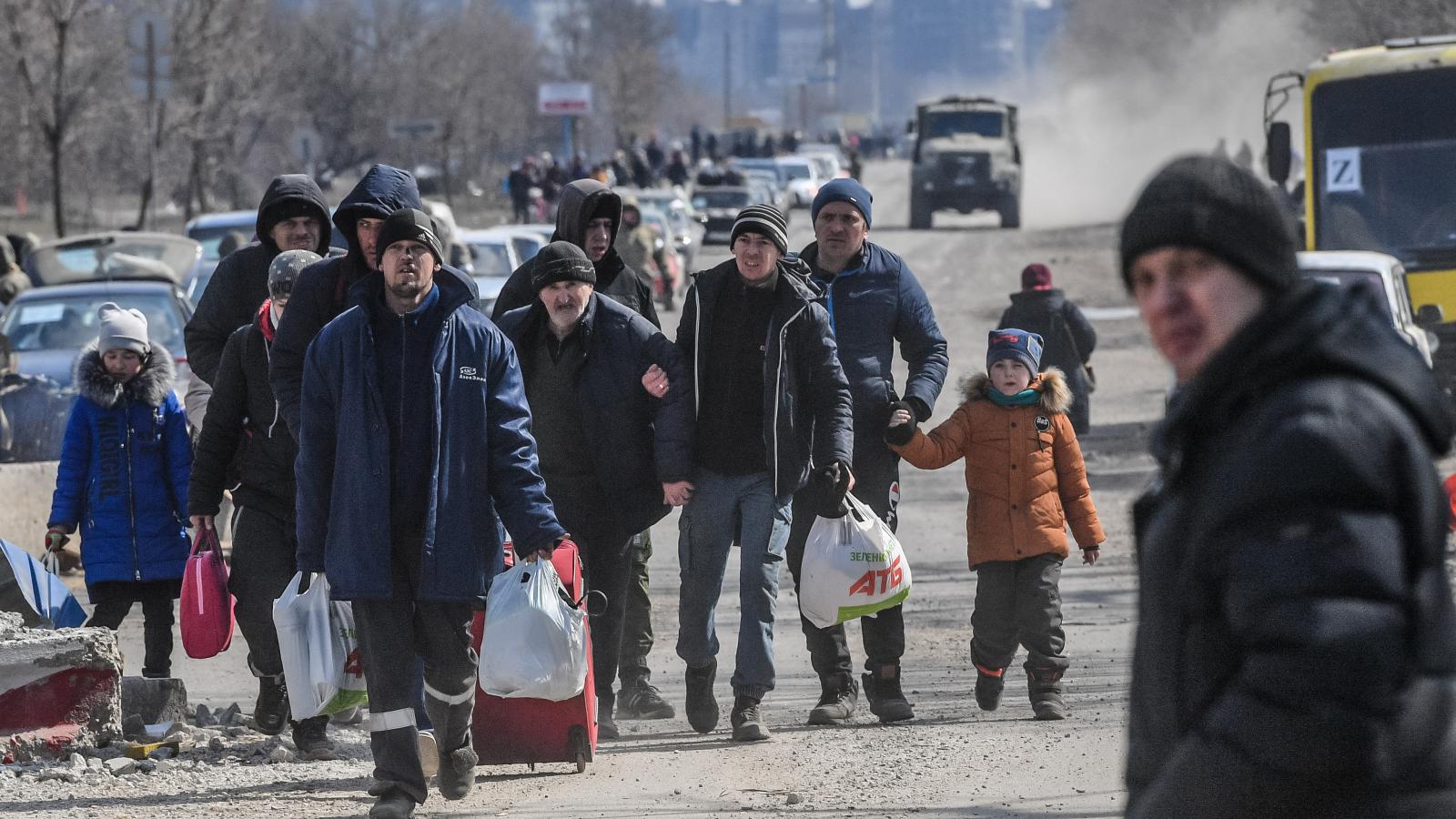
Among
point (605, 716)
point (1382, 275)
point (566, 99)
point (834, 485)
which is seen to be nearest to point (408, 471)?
point (834, 485)

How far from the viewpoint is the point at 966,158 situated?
4603 cm

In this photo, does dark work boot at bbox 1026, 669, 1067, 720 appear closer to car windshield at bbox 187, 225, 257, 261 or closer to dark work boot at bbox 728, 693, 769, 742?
dark work boot at bbox 728, 693, 769, 742

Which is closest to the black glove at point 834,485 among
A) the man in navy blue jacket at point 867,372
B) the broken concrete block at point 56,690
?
the man in navy blue jacket at point 867,372

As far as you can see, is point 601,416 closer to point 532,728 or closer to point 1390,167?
point 532,728

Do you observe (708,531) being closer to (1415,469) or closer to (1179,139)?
(1415,469)

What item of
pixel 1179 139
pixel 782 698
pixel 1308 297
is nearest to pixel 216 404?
pixel 782 698

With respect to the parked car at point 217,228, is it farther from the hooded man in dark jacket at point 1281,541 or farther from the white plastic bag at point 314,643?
the hooded man in dark jacket at point 1281,541

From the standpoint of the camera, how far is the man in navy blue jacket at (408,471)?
5.52 metres

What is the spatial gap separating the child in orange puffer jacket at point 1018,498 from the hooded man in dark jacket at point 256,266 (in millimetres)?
2183

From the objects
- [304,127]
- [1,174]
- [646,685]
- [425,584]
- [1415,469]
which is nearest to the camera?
[1415,469]

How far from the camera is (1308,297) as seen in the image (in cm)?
230

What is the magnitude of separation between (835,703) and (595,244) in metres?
1.93

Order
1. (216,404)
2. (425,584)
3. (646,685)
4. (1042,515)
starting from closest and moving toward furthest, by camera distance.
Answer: (425,584) < (216,404) < (1042,515) < (646,685)

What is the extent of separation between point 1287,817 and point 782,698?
5864 mm
